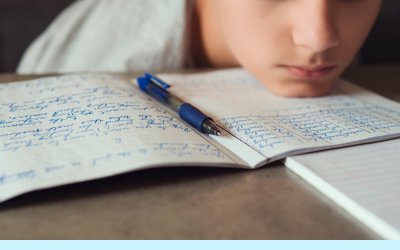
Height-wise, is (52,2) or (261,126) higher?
(52,2)

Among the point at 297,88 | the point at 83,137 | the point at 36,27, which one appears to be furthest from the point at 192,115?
the point at 36,27

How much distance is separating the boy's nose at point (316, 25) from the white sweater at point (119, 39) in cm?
43

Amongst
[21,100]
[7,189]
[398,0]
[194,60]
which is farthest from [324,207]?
[398,0]

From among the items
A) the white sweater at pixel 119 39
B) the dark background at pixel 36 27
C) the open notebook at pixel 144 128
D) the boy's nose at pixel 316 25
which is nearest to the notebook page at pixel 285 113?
the open notebook at pixel 144 128

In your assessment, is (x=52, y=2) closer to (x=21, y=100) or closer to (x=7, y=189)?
(x=21, y=100)

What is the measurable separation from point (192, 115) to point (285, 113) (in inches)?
7.0

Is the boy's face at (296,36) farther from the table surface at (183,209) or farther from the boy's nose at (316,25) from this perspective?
the table surface at (183,209)

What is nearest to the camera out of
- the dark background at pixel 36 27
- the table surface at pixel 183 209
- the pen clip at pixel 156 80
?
the table surface at pixel 183 209

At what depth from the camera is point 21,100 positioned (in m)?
0.49

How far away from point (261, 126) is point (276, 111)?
0.09 meters

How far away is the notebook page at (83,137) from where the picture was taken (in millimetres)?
317

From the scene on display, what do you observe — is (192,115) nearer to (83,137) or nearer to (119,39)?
(83,137)

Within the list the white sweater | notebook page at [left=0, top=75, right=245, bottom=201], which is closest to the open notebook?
notebook page at [left=0, top=75, right=245, bottom=201]

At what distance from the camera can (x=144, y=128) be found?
0.40 metres
